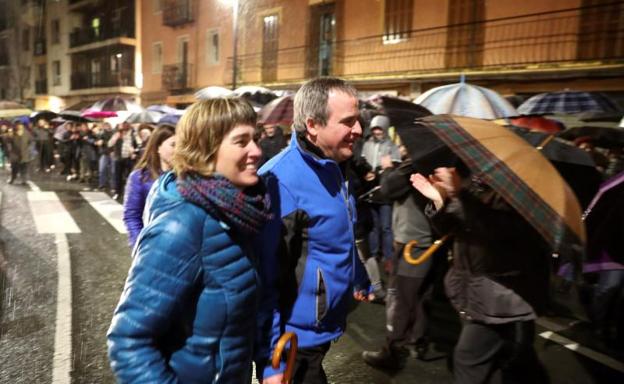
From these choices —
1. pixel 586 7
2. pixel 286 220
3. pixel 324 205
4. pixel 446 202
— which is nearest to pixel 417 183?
pixel 446 202

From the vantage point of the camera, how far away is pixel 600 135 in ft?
19.1

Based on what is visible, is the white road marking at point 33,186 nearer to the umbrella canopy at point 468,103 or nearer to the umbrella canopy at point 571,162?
the umbrella canopy at point 468,103

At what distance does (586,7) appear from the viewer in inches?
438

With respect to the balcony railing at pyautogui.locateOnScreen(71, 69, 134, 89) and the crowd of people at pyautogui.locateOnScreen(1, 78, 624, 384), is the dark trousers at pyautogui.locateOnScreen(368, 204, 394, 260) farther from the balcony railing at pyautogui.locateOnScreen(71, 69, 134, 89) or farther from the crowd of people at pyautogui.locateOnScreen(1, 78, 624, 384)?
the balcony railing at pyautogui.locateOnScreen(71, 69, 134, 89)

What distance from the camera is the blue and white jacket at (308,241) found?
203 cm

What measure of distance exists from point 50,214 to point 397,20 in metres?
11.7

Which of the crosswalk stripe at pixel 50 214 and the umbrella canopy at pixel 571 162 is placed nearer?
Answer: the umbrella canopy at pixel 571 162

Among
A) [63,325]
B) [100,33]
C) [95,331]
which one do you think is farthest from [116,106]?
[100,33]

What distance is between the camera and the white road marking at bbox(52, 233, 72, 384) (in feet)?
11.9

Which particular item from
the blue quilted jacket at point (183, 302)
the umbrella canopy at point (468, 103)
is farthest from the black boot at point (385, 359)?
the umbrella canopy at point (468, 103)

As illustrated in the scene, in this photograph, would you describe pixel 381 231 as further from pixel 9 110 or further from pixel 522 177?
pixel 9 110

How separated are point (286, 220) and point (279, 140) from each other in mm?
7301

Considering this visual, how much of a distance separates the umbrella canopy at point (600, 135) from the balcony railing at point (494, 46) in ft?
18.1

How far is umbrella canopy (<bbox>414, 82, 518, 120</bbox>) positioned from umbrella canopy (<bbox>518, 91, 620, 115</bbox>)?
11.1 ft
